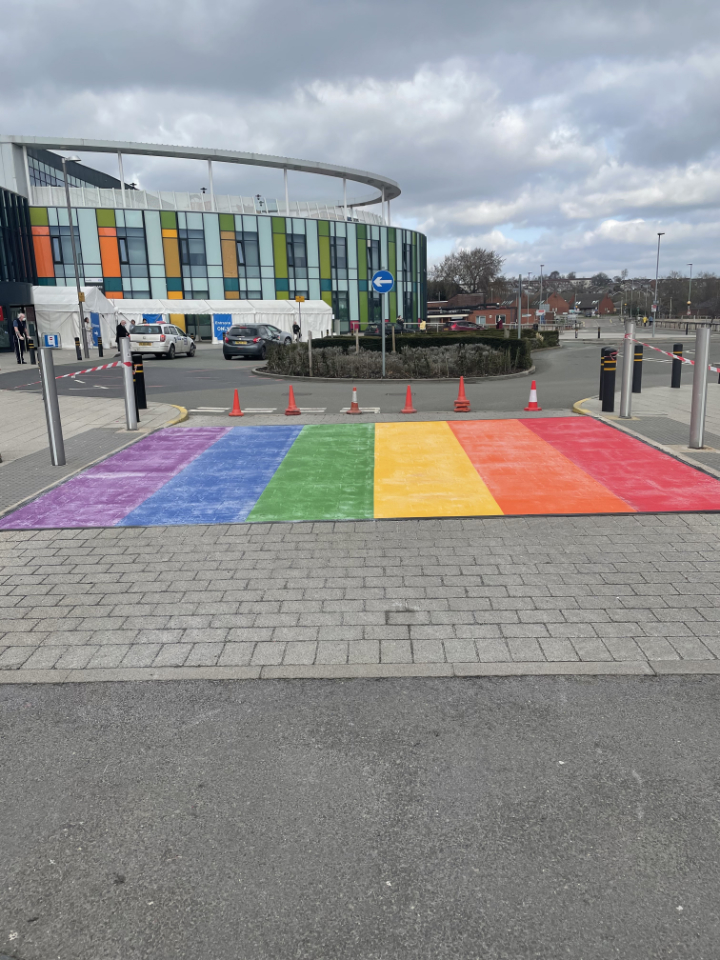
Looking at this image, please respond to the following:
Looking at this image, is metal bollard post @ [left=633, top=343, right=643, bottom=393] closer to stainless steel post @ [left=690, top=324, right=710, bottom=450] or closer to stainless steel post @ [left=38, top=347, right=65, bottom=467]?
stainless steel post @ [left=690, top=324, right=710, bottom=450]

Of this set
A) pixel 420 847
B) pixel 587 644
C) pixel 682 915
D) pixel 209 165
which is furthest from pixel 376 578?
pixel 209 165

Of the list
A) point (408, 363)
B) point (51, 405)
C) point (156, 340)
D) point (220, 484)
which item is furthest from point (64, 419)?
point (156, 340)

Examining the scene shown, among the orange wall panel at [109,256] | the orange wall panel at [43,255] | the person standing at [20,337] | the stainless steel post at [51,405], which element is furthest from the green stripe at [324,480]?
the orange wall panel at [109,256]

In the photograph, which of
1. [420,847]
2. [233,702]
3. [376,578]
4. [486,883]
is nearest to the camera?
[486,883]

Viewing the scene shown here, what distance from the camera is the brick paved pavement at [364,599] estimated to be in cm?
459

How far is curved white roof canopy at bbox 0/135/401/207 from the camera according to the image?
51781 mm

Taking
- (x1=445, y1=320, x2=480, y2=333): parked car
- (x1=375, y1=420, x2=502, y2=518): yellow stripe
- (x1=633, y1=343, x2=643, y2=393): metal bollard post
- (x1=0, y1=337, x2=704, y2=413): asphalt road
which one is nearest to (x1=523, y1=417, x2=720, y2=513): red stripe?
(x1=375, y1=420, x2=502, y2=518): yellow stripe

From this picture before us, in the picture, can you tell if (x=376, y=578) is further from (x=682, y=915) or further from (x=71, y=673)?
(x=682, y=915)

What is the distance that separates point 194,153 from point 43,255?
45.3 feet

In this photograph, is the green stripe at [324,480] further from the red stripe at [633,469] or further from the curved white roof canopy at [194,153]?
the curved white roof canopy at [194,153]

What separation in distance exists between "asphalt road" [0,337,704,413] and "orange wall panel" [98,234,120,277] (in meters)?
26.1

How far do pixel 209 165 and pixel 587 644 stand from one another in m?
58.9

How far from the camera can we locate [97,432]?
13.2 metres

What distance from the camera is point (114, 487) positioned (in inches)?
364
